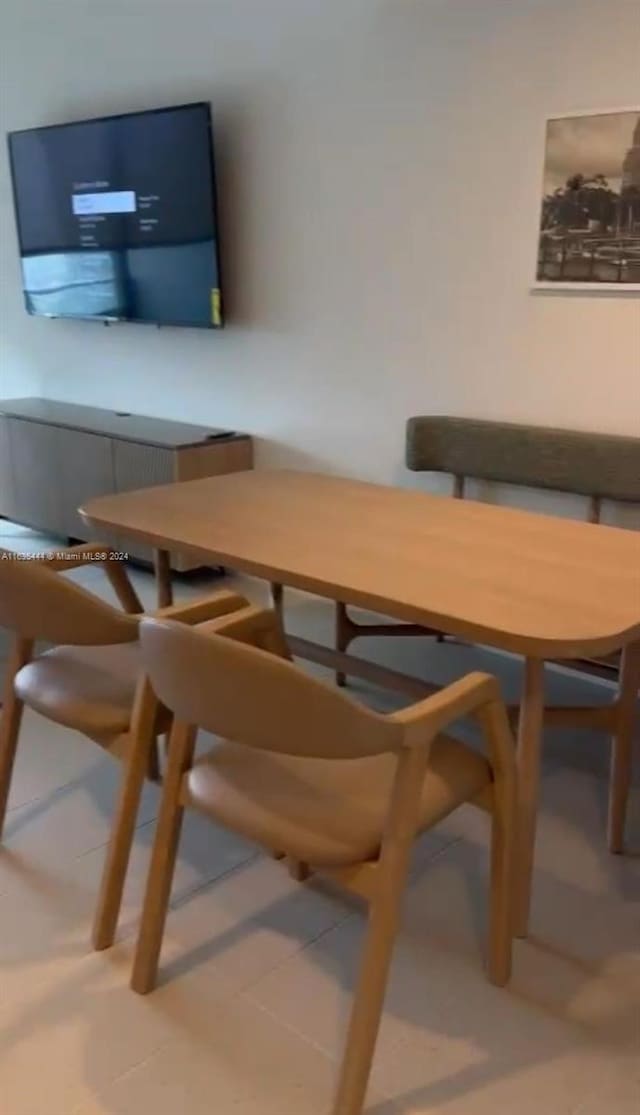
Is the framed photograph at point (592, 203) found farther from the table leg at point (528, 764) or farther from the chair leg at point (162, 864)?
the chair leg at point (162, 864)

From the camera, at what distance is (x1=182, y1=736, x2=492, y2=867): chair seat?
5.34 feet

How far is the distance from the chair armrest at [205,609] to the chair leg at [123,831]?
0.15 metres

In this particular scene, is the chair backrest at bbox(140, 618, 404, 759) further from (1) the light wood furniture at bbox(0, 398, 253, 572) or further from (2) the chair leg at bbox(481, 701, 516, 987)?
(1) the light wood furniture at bbox(0, 398, 253, 572)

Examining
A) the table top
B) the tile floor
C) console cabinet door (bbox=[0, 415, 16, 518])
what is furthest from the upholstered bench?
console cabinet door (bbox=[0, 415, 16, 518])

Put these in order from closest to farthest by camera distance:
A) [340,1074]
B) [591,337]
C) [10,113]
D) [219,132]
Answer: [340,1074]
[591,337]
[219,132]
[10,113]

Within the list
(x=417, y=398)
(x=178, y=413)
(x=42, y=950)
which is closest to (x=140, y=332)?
(x=178, y=413)

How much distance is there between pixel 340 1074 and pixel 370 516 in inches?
51.1

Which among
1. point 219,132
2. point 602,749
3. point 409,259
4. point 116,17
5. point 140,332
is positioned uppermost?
point 116,17

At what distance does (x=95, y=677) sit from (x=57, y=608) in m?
0.34

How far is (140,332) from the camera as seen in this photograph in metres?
4.77

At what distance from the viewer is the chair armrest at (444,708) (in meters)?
1.54

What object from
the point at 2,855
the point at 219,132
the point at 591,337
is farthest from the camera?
the point at 219,132

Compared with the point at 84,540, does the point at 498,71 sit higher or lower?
higher

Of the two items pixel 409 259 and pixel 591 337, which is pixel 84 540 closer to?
pixel 409 259
